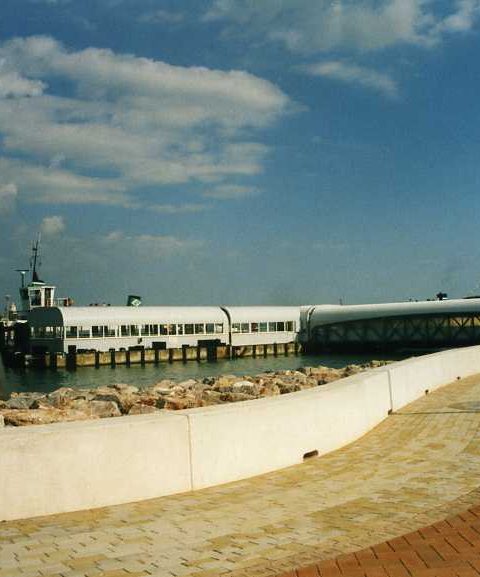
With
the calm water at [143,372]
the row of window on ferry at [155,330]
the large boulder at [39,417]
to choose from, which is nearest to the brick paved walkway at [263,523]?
the large boulder at [39,417]

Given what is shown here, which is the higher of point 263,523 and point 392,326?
point 263,523

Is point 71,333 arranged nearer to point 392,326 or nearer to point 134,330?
point 134,330

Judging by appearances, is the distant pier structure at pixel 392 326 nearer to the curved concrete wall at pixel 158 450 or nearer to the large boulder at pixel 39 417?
the large boulder at pixel 39 417

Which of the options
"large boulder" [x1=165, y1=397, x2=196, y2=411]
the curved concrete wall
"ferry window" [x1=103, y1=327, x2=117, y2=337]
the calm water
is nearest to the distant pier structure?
the calm water

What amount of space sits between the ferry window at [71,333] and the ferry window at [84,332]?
16.7 inches

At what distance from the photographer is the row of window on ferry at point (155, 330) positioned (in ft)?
204

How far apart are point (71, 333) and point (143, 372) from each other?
35.3ft

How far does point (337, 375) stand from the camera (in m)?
29.7

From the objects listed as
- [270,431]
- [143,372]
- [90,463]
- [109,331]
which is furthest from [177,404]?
[109,331]

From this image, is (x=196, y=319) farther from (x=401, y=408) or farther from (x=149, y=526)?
(x=149, y=526)

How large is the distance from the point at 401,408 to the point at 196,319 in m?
57.9

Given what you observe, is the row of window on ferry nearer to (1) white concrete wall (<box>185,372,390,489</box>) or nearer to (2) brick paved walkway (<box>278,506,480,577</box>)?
(1) white concrete wall (<box>185,372,390,489</box>)

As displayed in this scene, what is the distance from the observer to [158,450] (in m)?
6.64

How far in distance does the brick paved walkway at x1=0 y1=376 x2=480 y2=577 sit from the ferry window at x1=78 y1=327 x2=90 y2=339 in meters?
55.8
